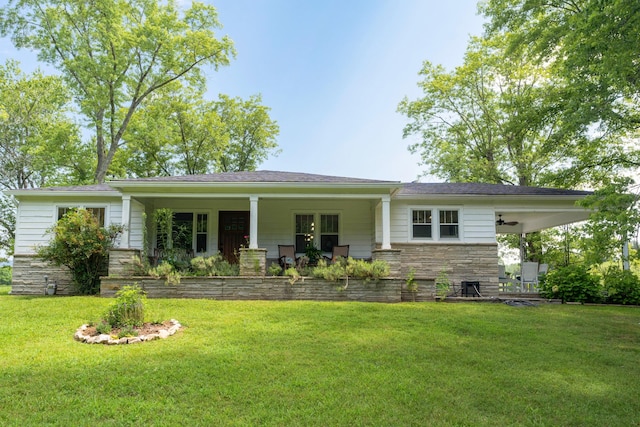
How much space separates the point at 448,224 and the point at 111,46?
1934cm

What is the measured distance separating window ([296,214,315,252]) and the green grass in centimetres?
542

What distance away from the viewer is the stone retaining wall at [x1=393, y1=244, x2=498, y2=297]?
440 inches

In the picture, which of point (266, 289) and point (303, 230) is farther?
point (303, 230)

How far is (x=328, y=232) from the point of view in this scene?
12594 millimetres

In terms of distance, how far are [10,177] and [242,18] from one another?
14.9 meters

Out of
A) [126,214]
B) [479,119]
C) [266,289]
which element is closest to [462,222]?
[266,289]

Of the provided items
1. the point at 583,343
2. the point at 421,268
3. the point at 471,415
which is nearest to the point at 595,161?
the point at 421,268

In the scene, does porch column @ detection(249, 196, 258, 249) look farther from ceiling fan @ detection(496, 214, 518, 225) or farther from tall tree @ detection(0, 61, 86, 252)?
tall tree @ detection(0, 61, 86, 252)

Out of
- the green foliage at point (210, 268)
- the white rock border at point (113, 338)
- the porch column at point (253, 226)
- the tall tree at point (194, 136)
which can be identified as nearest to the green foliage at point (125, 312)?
the white rock border at point (113, 338)

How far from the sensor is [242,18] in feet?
65.4

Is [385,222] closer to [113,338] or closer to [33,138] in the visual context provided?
[113,338]

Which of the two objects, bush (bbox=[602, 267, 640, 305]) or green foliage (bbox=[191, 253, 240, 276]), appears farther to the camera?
bush (bbox=[602, 267, 640, 305])

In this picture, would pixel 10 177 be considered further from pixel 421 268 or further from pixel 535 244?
pixel 535 244

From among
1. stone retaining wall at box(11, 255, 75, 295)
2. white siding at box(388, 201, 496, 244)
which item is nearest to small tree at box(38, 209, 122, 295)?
stone retaining wall at box(11, 255, 75, 295)
